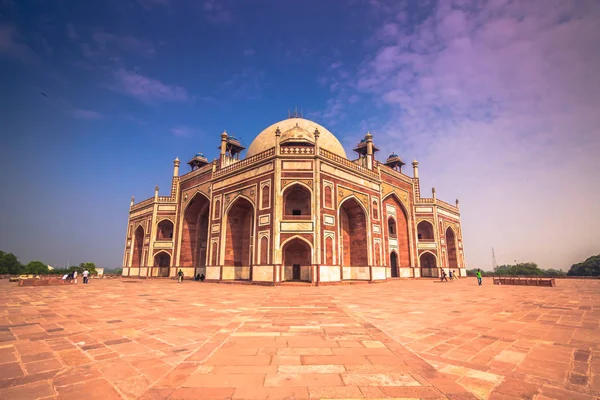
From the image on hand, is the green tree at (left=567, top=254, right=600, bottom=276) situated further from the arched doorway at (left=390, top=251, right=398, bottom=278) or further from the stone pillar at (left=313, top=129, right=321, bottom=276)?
the stone pillar at (left=313, top=129, right=321, bottom=276)

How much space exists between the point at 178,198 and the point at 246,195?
14303 millimetres

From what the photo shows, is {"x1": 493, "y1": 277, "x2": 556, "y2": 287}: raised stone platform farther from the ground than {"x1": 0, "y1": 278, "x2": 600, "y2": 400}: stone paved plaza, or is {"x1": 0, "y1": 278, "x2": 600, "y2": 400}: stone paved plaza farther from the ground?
{"x1": 0, "y1": 278, "x2": 600, "y2": 400}: stone paved plaza

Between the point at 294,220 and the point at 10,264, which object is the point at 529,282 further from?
the point at 10,264

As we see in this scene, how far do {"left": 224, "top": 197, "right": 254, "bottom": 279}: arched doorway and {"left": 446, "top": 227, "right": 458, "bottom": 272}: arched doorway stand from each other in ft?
86.8

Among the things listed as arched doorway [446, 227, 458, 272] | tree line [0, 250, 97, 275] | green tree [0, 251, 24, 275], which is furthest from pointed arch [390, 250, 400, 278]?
green tree [0, 251, 24, 275]

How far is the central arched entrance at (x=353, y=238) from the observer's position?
23766mm

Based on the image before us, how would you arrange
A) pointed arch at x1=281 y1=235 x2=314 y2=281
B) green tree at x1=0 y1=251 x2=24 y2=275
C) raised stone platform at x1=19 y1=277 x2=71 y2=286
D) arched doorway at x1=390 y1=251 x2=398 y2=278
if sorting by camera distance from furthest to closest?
green tree at x1=0 y1=251 x2=24 y2=275 < arched doorway at x1=390 y1=251 x2=398 y2=278 < pointed arch at x1=281 y1=235 x2=314 y2=281 < raised stone platform at x1=19 y1=277 x2=71 y2=286

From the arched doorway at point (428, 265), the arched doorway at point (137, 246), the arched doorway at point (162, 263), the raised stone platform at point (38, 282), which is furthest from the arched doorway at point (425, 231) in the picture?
the arched doorway at point (137, 246)

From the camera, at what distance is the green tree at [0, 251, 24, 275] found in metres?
49.9

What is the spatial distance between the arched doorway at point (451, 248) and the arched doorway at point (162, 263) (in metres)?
34.7

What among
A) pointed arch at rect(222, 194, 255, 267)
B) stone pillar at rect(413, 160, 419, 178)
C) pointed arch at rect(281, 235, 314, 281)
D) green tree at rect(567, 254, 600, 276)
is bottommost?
green tree at rect(567, 254, 600, 276)

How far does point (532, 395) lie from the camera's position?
2830mm

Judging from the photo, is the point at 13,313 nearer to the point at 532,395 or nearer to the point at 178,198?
the point at 532,395

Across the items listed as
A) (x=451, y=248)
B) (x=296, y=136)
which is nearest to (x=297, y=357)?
(x=296, y=136)
